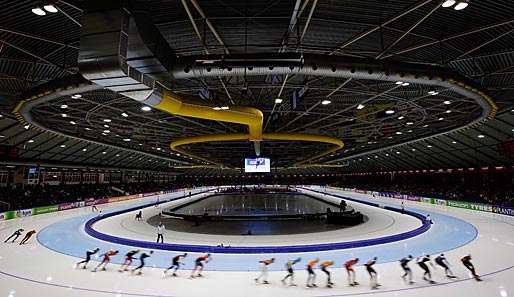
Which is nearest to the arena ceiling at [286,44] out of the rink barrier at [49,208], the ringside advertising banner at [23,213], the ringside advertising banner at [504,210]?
the ringside advertising banner at [504,210]

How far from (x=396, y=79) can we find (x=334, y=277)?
7889mm

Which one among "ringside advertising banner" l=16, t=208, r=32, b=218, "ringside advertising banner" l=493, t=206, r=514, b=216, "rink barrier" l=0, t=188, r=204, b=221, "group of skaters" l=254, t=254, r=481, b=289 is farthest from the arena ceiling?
"ringside advertising banner" l=16, t=208, r=32, b=218

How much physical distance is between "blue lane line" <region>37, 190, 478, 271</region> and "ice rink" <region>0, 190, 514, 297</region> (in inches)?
1.7

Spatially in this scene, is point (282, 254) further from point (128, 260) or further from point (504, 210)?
point (504, 210)

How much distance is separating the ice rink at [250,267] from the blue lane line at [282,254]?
44 mm

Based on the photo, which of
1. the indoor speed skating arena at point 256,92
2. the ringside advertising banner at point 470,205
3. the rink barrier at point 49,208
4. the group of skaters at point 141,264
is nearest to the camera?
the indoor speed skating arena at point 256,92

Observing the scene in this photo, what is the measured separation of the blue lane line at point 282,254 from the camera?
1313 centimetres

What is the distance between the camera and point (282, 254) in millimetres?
14719

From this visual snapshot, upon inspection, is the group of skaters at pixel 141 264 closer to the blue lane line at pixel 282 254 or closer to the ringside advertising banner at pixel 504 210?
the blue lane line at pixel 282 254

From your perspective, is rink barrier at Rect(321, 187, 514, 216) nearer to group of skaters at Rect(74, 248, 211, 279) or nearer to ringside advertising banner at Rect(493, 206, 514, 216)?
ringside advertising banner at Rect(493, 206, 514, 216)

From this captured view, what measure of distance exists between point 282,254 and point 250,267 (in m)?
2.86

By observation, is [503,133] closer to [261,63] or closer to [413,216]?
[413,216]

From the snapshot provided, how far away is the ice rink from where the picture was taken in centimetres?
945

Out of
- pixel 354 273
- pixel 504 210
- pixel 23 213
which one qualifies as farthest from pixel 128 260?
pixel 504 210
